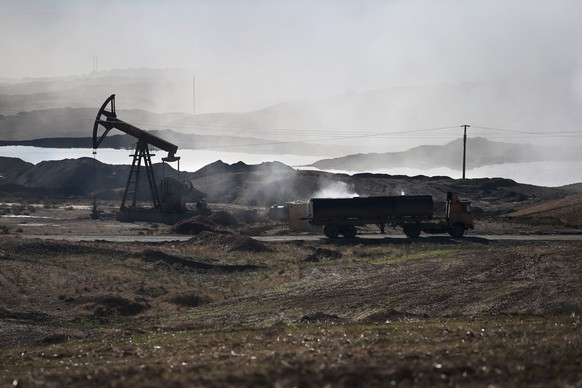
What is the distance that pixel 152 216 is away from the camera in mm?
86375

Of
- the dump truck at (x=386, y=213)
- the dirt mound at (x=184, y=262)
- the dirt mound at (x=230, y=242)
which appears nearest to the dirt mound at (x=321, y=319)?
the dirt mound at (x=184, y=262)

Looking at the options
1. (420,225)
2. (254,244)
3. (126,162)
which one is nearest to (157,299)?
(254,244)

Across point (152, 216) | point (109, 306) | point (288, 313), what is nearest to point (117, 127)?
point (152, 216)

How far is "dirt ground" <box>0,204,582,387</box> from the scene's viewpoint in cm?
1584

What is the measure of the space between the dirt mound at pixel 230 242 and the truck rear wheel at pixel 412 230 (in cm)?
1100

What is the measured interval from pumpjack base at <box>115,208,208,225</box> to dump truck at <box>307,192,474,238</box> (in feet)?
78.0

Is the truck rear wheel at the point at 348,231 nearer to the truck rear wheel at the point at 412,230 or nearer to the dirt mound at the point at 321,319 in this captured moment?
the truck rear wheel at the point at 412,230

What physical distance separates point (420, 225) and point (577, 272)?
30.0 m

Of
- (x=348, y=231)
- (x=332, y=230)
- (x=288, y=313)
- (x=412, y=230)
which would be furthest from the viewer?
(x=348, y=231)

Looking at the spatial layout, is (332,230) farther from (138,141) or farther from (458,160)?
(458,160)

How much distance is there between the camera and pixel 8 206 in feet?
347

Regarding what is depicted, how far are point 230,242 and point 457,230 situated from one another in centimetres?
1537

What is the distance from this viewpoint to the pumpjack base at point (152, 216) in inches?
3356

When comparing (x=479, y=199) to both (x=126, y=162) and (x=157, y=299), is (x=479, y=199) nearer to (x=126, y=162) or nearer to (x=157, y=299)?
(x=126, y=162)
